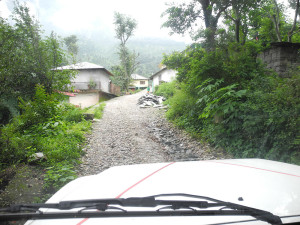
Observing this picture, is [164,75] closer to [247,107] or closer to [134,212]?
[247,107]

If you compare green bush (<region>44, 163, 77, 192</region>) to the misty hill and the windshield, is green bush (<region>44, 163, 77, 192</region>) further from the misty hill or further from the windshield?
the misty hill

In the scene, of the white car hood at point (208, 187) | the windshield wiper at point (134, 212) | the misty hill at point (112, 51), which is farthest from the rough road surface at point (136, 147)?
the misty hill at point (112, 51)

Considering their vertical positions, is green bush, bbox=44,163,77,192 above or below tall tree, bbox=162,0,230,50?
below

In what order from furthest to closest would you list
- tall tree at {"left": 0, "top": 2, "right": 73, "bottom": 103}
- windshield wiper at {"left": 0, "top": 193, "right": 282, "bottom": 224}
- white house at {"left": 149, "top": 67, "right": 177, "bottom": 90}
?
white house at {"left": 149, "top": 67, "right": 177, "bottom": 90}
tall tree at {"left": 0, "top": 2, "right": 73, "bottom": 103}
windshield wiper at {"left": 0, "top": 193, "right": 282, "bottom": 224}

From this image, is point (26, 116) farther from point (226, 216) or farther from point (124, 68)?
point (124, 68)

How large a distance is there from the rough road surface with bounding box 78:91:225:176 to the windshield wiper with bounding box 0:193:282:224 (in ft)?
12.9

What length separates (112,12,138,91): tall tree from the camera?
3619cm

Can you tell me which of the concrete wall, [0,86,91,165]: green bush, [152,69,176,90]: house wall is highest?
[152,69,176,90]: house wall

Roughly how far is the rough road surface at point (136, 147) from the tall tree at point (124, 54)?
93.9ft

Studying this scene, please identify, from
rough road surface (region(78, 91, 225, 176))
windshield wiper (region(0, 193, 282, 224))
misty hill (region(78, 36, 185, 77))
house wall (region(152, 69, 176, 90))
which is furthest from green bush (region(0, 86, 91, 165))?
house wall (region(152, 69, 176, 90))

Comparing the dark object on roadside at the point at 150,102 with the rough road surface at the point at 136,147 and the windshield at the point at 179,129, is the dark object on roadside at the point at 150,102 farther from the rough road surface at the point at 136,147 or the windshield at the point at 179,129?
the rough road surface at the point at 136,147

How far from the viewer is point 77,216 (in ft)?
3.27

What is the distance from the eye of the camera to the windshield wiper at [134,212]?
1.01 meters

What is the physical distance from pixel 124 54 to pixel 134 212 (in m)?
38.8
